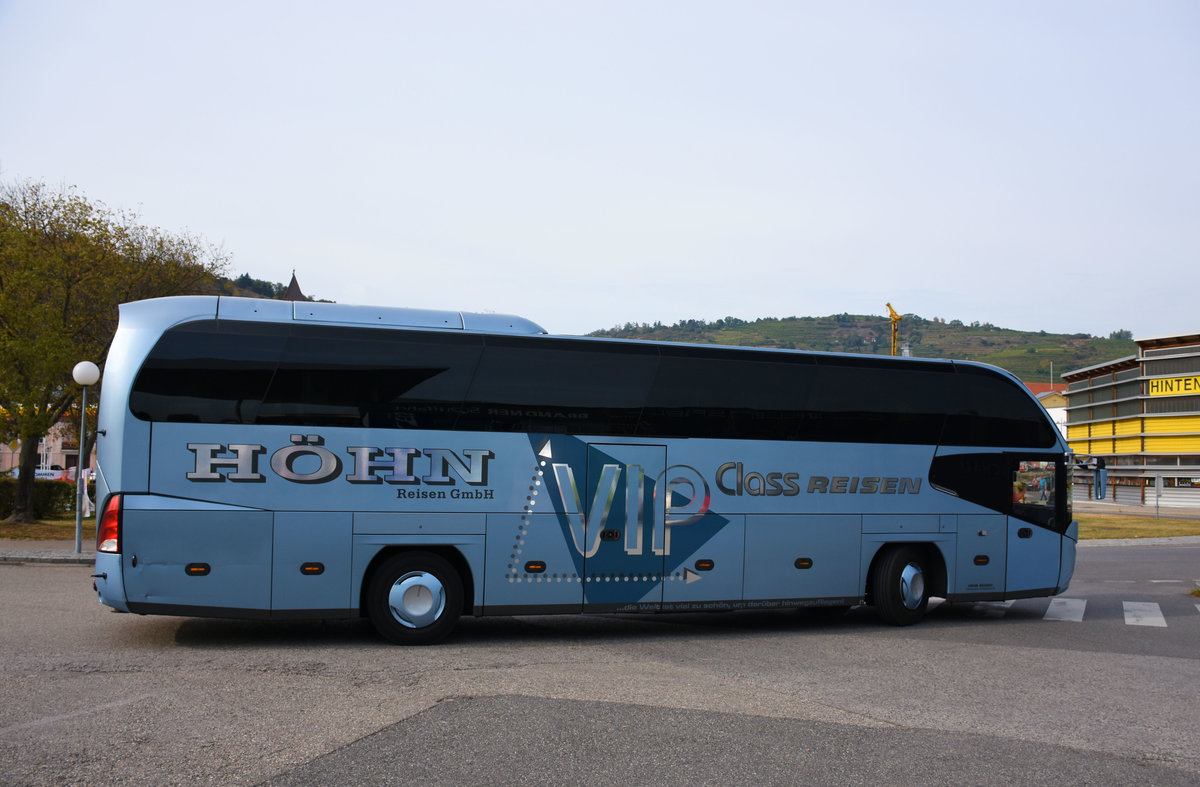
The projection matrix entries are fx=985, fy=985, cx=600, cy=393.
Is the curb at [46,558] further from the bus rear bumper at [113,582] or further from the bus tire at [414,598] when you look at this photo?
the bus tire at [414,598]

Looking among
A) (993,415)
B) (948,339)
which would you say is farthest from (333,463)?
(948,339)

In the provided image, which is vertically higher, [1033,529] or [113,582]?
[1033,529]

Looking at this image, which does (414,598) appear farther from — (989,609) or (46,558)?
(46,558)

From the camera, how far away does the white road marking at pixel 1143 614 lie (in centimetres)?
1288

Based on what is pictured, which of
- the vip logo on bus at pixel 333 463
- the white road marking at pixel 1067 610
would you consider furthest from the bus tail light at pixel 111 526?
the white road marking at pixel 1067 610

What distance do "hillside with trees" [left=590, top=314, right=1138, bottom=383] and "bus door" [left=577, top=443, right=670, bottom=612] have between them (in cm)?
10134

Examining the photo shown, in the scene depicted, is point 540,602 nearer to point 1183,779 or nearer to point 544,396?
point 544,396

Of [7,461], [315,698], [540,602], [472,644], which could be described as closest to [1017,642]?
[540,602]

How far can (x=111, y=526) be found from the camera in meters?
8.98

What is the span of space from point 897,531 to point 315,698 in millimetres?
7455

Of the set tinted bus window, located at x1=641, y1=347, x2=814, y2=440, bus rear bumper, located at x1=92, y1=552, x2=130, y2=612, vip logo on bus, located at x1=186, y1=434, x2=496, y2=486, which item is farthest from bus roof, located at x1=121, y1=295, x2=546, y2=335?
bus rear bumper, located at x1=92, y1=552, x2=130, y2=612

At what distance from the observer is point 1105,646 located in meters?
10.8

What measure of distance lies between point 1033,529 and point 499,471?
741 cm

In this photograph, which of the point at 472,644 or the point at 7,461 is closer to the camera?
the point at 472,644
